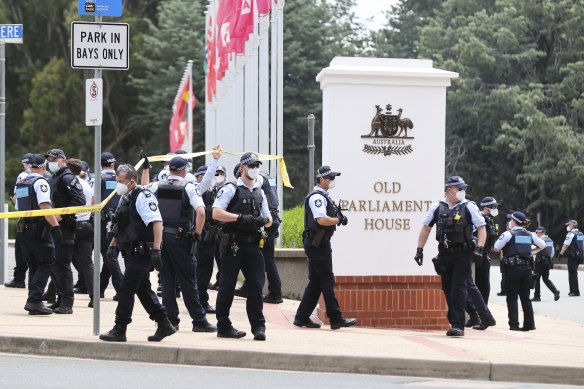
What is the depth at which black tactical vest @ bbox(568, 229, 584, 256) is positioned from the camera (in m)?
31.7

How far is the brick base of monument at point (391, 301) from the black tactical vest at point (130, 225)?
Result: 160 inches

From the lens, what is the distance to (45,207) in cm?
1520

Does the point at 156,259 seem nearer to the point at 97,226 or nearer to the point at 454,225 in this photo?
the point at 97,226

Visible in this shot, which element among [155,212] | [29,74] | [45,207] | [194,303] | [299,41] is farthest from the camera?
[29,74]

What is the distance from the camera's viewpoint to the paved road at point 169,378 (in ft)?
35.5

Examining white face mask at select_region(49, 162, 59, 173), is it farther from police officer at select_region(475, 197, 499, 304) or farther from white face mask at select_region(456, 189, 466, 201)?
police officer at select_region(475, 197, 499, 304)

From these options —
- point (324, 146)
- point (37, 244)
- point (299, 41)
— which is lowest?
point (37, 244)

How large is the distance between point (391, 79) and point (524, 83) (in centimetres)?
4783

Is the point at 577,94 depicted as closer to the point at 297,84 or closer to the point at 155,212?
the point at 297,84

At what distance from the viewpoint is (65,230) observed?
16016 mm

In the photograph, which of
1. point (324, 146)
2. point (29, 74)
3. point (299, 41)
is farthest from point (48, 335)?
point (29, 74)

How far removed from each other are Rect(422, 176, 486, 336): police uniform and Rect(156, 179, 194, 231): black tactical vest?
336 cm

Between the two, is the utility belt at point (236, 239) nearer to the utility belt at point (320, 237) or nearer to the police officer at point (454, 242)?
the utility belt at point (320, 237)

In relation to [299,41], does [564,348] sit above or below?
below
